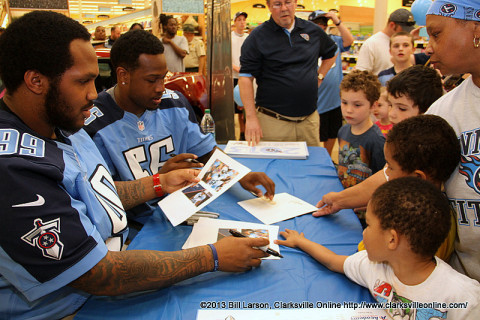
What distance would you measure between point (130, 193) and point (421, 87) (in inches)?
66.3

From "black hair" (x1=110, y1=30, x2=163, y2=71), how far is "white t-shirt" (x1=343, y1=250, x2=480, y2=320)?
1436 millimetres

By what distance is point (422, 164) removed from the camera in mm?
1246

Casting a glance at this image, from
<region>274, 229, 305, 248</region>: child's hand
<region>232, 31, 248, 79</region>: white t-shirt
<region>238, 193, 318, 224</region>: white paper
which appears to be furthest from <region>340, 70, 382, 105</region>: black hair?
<region>232, 31, 248, 79</region>: white t-shirt

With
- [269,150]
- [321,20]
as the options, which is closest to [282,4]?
[269,150]

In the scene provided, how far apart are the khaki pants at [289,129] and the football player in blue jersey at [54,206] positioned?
6.37 feet

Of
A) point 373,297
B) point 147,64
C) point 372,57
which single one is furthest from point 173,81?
point 373,297

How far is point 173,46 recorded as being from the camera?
533cm

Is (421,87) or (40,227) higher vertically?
(421,87)

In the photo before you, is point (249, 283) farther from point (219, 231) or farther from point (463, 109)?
point (463, 109)

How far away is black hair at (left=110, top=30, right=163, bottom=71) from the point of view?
1.72 meters

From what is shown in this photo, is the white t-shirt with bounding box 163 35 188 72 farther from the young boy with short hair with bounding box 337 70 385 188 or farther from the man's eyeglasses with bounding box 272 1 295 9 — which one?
the young boy with short hair with bounding box 337 70 385 188

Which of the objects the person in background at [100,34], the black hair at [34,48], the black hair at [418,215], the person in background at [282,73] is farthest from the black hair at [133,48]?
the person in background at [100,34]

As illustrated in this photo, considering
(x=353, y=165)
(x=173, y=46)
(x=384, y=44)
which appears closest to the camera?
(x=353, y=165)

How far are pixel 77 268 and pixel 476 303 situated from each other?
1.06 metres
